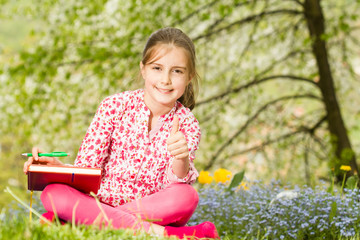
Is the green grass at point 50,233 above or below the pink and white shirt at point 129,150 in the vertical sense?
below

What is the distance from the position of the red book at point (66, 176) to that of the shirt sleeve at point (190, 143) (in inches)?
15.9

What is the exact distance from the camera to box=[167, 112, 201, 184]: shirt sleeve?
230 cm

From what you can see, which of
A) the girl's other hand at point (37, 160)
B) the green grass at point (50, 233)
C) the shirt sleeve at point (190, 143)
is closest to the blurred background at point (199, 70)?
the shirt sleeve at point (190, 143)

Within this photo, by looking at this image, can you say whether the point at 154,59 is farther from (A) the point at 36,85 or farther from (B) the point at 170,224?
(A) the point at 36,85

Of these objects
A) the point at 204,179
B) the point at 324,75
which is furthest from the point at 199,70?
the point at 204,179

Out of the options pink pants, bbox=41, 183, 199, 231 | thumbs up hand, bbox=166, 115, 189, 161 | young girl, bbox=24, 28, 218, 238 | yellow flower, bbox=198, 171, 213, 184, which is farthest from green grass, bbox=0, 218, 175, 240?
yellow flower, bbox=198, 171, 213, 184

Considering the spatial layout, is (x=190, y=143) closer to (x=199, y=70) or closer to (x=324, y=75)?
(x=324, y=75)

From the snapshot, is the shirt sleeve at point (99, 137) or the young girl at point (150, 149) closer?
the young girl at point (150, 149)

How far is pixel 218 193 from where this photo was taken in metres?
3.13

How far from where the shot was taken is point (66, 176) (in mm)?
2074

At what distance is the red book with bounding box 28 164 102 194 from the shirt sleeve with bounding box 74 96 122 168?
23 cm

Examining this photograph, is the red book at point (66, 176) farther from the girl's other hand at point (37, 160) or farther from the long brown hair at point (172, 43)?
the long brown hair at point (172, 43)

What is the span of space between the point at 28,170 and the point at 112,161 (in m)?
0.52

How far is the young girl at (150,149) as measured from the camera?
2.20 metres
